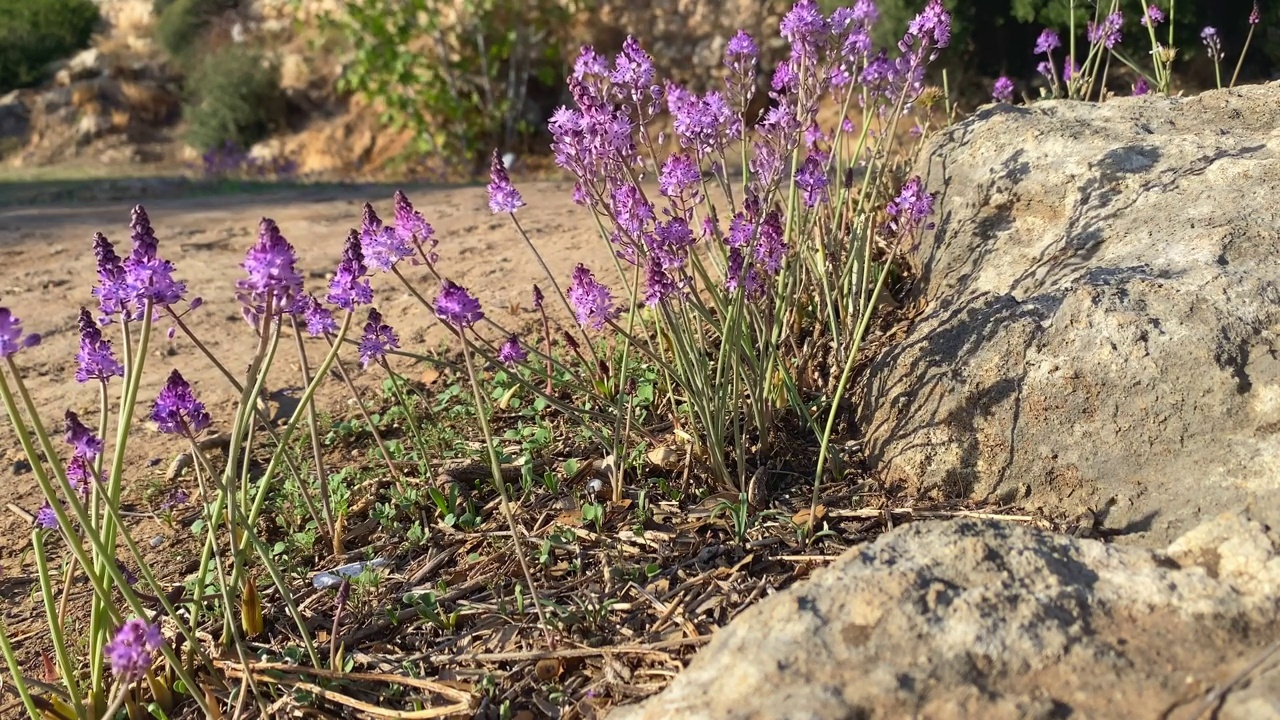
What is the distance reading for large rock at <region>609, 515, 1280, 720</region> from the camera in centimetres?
160

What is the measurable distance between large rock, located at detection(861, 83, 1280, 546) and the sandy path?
200 cm

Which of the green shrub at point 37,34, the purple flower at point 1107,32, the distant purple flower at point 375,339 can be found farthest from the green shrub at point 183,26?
the distant purple flower at point 375,339

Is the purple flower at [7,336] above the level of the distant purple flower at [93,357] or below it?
above

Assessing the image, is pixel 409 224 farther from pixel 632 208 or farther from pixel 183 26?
pixel 183 26

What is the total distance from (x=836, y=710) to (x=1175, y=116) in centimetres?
295

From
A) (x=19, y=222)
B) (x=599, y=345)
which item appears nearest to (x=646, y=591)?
(x=599, y=345)

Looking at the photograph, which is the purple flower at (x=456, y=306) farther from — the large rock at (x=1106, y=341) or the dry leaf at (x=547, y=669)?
the large rock at (x=1106, y=341)

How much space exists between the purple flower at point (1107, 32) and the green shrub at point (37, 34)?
770 inches

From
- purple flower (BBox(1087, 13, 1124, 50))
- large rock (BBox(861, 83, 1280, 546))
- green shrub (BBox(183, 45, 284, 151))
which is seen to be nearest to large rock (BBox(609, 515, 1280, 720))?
large rock (BBox(861, 83, 1280, 546))

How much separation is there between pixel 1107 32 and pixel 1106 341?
107 inches

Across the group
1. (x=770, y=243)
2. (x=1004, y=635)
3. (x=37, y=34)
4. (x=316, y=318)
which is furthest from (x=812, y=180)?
(x=37, y=34)

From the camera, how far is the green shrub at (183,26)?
18.5 m

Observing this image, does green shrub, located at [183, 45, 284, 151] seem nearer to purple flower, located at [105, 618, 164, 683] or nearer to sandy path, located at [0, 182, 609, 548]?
sandy path, located at [0, 182, 609, 548]

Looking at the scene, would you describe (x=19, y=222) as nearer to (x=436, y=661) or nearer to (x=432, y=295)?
(x=432, y=295)
